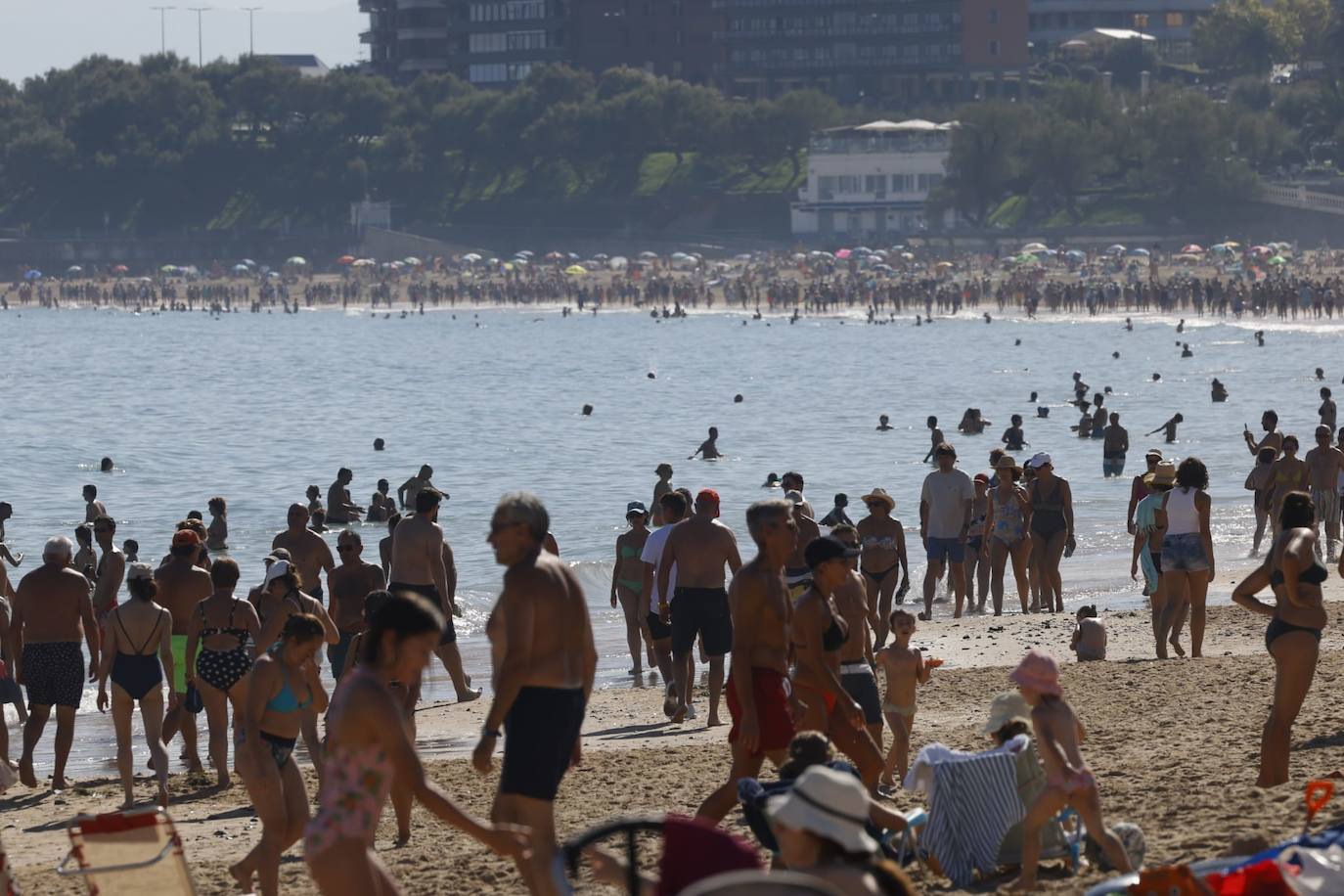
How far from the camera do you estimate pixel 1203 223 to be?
100 metres

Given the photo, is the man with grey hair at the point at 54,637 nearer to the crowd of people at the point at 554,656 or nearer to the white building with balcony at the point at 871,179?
the crowd of people at the point at 554,656

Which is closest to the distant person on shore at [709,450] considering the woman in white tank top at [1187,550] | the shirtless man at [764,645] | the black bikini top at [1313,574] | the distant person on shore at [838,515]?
the distant person on shore at [838,515]

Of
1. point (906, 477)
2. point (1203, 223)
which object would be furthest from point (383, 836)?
point (1203, 223)

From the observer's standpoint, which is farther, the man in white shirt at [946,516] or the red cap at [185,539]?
the man in white shirt at [946,516]

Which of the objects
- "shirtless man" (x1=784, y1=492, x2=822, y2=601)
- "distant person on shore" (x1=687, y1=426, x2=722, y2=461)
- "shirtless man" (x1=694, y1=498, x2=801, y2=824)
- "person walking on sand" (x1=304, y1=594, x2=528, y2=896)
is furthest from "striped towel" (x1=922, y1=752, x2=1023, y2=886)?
"distant person on shore" (x1=687, y1=426, x2=722, y2=461)

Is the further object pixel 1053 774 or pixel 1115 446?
pixel 1115 446

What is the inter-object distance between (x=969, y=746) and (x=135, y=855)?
4.82 metres

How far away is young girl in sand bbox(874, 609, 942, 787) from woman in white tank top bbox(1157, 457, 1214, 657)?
3428 millimetres

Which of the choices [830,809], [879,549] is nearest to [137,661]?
[879,549]

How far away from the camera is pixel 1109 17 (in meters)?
143

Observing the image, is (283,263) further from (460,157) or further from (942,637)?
(942,637)

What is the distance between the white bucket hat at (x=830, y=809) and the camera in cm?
499

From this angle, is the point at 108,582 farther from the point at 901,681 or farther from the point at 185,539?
the point at 901,681

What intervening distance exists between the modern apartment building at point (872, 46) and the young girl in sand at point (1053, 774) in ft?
415
